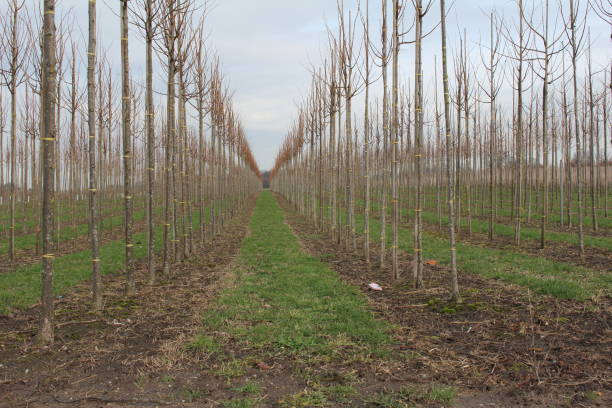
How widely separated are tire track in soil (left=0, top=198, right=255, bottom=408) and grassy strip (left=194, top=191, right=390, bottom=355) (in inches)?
15.5

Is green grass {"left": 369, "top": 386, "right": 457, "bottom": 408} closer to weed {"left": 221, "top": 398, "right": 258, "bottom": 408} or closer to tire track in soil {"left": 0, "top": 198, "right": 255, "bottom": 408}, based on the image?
weed {"left": 221, "top": 398, "right": 258, "bottom": 408}

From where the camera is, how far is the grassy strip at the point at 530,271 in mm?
5777

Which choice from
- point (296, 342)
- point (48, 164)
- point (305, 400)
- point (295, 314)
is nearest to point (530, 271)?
point (295, 314)

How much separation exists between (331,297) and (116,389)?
3.35m

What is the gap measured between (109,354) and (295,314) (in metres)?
2.13

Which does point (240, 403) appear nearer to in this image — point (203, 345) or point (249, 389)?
point (249, 389)

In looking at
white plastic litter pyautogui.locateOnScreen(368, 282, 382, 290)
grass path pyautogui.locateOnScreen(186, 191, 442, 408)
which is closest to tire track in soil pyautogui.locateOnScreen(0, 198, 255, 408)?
grass path pyautogui.locateOnScreen(186, 191, 442, 408)

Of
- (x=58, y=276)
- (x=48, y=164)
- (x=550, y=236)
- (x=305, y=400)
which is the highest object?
(x=48, y=164)

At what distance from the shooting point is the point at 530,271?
730 cm

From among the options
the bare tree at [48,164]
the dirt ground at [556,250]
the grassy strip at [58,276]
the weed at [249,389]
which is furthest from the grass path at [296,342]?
the dirt ground at [556,250]

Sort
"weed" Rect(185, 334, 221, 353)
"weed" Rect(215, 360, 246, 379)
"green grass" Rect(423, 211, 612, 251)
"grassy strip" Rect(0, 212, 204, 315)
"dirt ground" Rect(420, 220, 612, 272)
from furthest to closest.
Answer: "green grass" Rect(423, 211, 612, 251)
"dirt ground" Rect(420, 220, 612, 272)
"grassy strip" Rect(0, 212, 204, 315)
"weed" Rect(185, 334, 221, 353)
"weed" Rect(215, 360, 246, 379)

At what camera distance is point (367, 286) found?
22.8ft

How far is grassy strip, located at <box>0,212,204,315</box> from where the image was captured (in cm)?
591

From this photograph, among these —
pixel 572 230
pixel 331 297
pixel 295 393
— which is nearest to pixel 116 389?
pixel 295 393
